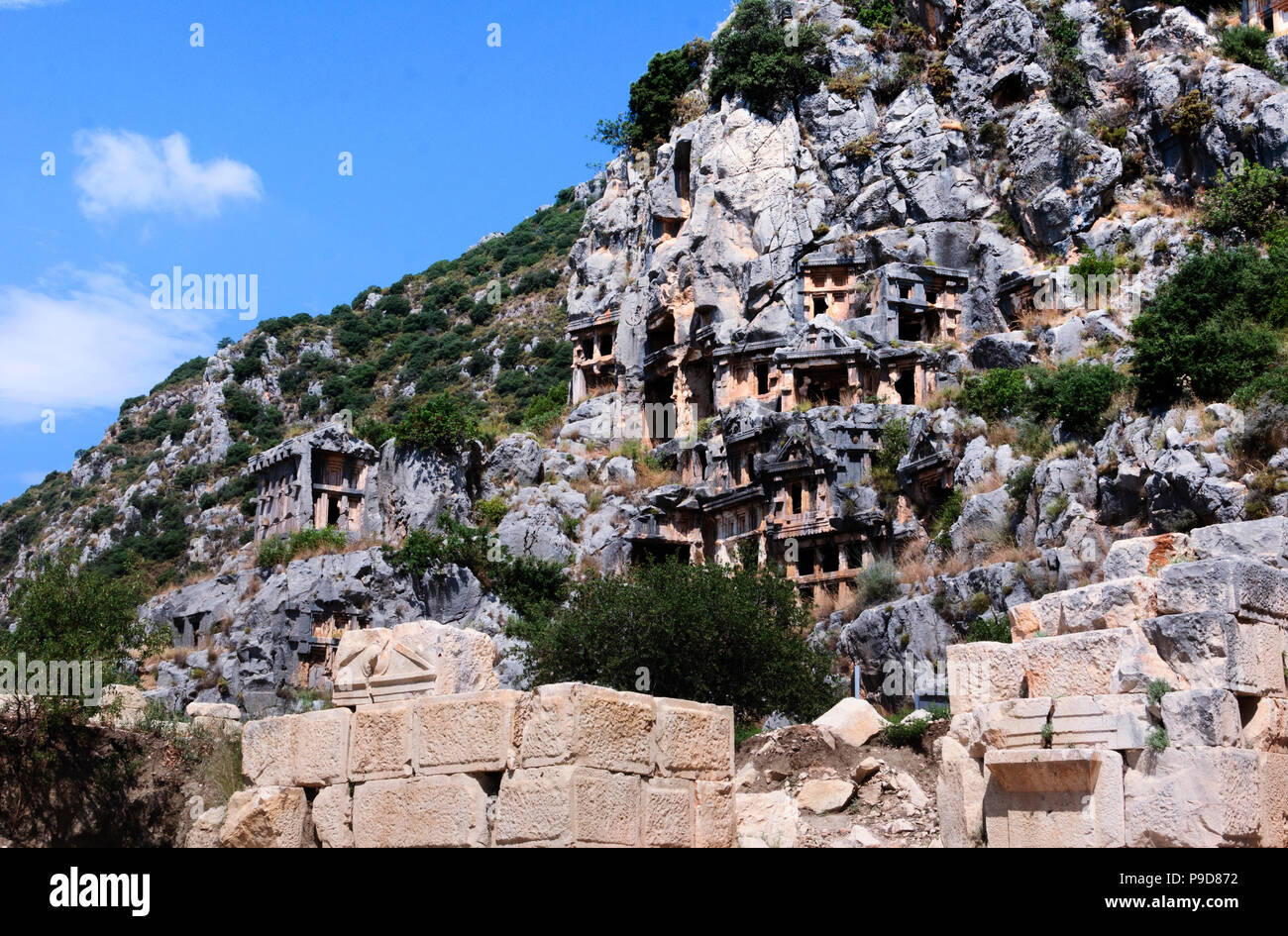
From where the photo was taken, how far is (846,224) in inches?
2456

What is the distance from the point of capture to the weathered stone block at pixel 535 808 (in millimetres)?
9953

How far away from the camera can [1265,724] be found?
37.1ft

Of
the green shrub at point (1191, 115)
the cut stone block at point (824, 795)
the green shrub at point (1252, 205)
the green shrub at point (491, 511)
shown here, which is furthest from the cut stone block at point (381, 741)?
the green shrub at point (1191, 115)

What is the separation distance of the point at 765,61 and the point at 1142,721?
60.2 meters

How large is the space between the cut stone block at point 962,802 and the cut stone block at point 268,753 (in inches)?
237

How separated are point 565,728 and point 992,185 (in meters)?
55.8

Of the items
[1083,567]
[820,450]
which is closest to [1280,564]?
→ [1083,567]

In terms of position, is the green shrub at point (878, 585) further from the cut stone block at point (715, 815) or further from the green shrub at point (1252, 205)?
the cut stone block at point (715, 815)

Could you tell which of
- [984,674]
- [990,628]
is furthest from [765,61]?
[984,674]

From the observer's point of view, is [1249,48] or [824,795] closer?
[824,795]

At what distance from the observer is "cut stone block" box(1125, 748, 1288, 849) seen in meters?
10.7

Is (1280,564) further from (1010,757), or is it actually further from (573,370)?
(573,370)

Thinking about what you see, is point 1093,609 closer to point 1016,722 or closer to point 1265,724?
point 1016,722

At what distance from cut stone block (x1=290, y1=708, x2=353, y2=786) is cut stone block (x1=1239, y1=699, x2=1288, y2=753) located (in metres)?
7.51
